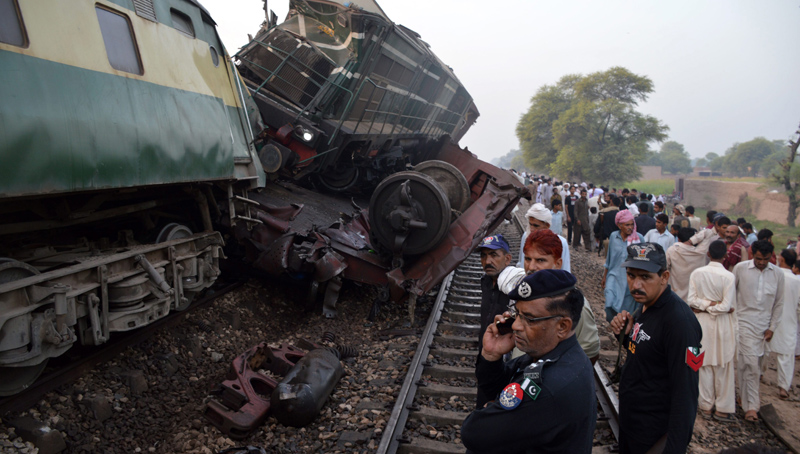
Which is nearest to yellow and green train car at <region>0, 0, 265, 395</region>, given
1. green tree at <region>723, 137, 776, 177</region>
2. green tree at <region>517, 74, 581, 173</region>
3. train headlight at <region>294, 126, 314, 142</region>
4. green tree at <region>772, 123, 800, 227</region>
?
train headlight at <region>294, 126, 314, 142</region>

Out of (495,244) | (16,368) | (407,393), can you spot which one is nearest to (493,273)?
(495,244)

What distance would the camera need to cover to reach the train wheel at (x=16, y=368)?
3.45 meters

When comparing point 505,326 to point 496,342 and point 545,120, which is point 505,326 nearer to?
point 496,342

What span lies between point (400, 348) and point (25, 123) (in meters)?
4.15

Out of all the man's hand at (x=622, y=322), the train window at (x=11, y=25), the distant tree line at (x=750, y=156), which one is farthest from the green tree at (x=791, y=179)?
the distant tree line at (x=750, y=156)

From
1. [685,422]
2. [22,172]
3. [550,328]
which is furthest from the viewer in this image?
[22,172]

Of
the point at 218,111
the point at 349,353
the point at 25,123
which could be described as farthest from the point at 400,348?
the point at 25,123

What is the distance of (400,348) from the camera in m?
5.86

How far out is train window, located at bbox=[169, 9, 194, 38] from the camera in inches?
208

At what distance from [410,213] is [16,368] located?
4449 mm

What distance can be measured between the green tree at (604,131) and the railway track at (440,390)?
36.0 metres

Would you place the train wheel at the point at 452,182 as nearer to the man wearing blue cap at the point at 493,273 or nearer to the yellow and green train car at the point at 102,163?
the yellow and green train car at the point at 102,163

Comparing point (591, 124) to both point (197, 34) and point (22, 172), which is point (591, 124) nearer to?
point (197, 34)

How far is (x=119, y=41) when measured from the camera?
4.18 metres
